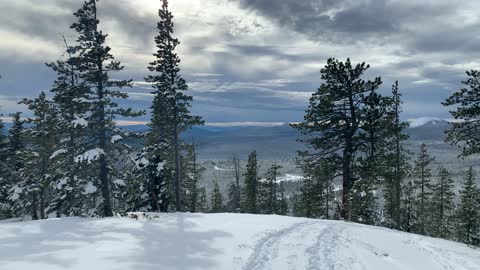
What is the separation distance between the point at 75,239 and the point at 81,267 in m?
3.82

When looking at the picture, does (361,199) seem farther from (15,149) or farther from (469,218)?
(15,149)

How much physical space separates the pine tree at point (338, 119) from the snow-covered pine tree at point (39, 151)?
74.0 ft

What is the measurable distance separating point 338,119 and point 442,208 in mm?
40738

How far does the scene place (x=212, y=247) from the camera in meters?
12.7

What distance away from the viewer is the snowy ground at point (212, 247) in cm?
1056

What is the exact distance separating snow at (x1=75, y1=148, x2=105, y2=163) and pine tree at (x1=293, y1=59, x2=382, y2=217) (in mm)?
14074

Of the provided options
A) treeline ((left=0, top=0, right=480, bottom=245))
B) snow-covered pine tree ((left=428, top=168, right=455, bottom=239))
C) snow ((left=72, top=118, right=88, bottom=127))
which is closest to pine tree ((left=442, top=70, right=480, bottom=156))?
treeline ((left=0, top=0, right=480, bottom=245))

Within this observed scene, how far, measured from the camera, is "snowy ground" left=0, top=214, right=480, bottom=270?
416 inches

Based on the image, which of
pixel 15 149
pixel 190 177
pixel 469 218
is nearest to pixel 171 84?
pixel 190 177

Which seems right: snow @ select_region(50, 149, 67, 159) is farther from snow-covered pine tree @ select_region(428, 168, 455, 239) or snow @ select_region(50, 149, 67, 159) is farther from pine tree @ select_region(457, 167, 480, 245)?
pine tree @ select_region(457, 167, 480, 245)

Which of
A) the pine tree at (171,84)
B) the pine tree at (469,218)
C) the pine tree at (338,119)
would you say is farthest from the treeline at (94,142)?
the pine tree at (469,218)

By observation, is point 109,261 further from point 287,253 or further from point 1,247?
point 287,253

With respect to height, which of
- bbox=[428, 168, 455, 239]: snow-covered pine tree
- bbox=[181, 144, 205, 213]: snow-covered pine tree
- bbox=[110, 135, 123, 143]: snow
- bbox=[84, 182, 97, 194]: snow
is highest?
bbox=[110, 135, 123, 143]: snow

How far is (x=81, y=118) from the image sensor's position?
20703 mm
